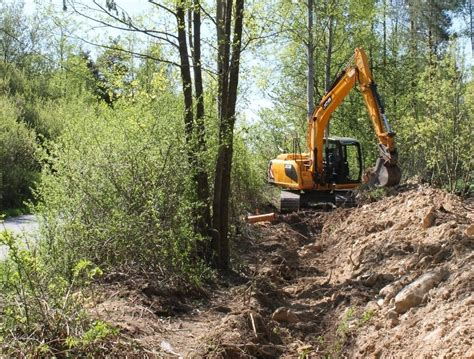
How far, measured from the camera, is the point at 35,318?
4406mm

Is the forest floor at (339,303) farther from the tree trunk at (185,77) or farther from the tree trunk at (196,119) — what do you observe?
the tree trunk at (185,77)

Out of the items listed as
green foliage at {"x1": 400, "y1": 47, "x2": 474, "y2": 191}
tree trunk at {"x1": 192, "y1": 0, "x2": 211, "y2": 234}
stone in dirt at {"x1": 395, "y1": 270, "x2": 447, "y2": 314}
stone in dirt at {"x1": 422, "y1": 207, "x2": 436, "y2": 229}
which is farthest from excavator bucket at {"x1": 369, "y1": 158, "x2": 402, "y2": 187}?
stone in dirt at {"x1": 395, "y1": 270, "x2": 447, "y2": 314}

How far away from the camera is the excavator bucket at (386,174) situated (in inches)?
512

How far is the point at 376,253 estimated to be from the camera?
8.11 metres

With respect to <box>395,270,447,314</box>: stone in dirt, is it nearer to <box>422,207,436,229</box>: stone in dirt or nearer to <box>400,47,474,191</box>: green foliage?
<box>422,207,436,229</box>: stone in dirt

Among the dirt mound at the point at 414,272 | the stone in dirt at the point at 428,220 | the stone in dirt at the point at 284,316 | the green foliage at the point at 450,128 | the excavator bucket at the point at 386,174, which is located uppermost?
the green foliage at the point at 450,128

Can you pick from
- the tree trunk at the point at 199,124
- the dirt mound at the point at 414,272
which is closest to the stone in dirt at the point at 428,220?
the dirt mound at the point at 414,272

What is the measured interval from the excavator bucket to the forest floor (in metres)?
2.97

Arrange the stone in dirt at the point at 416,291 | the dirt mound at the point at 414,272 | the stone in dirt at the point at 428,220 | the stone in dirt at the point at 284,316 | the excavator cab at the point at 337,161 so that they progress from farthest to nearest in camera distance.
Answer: the excavator cab at the point at 337,161 → the stone in dirt at the point at 428,220 → the stone in dirt at the point at 284,316 → the stone in dirt at the point at 416,291 → the dirt mound at the point at 414,272

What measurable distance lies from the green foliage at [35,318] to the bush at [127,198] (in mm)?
1631

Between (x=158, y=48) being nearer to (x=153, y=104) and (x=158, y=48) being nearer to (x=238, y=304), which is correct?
(x=153, y=104)

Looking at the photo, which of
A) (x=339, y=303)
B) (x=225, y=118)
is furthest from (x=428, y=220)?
(x=225, y=118)

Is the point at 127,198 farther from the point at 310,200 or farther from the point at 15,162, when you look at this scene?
the point at 15,162

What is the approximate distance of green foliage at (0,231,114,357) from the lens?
13.6 ft
